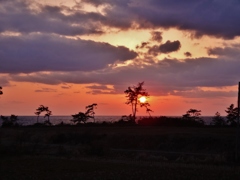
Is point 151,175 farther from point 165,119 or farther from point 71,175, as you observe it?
point 165,119

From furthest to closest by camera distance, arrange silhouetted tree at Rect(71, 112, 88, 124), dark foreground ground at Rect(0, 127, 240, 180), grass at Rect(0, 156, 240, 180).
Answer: silhouetted tree at Rect(71, 112, 88, 124) < dark foreground ground at Rect(0, 127, 240, 180) < grass at Rect(0, 156, 240, 180)

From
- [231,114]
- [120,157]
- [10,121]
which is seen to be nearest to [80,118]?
[10,121]

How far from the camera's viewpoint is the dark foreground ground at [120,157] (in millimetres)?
22438

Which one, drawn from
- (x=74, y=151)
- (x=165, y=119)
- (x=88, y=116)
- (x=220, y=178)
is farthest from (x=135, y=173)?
(x=88, y=116)

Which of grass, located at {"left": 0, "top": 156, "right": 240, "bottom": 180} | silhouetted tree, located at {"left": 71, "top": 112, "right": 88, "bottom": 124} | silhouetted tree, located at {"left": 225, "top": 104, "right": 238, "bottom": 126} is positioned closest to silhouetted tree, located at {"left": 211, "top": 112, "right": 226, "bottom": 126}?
silhouetted tree, located at {"left": 225, "top": 104, "right": 238, "bottom": 126}

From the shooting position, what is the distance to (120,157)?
117 feet

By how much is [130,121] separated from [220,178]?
65.1 metres

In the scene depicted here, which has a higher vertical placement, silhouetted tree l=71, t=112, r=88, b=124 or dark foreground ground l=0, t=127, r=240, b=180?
silhouetted tree l=71, t=112, r=88, b=124

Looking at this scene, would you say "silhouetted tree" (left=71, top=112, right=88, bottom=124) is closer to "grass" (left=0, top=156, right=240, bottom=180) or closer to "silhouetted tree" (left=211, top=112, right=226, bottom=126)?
"silhouetted tree" (left=211, top=112, right=226, bottom=126)

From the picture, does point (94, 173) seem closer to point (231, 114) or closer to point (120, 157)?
point (120, 157)

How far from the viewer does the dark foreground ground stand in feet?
73.6

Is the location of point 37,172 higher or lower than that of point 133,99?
lower

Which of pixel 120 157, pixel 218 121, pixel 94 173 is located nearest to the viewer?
pixel 94 173

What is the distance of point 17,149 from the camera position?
3794 centimetres
